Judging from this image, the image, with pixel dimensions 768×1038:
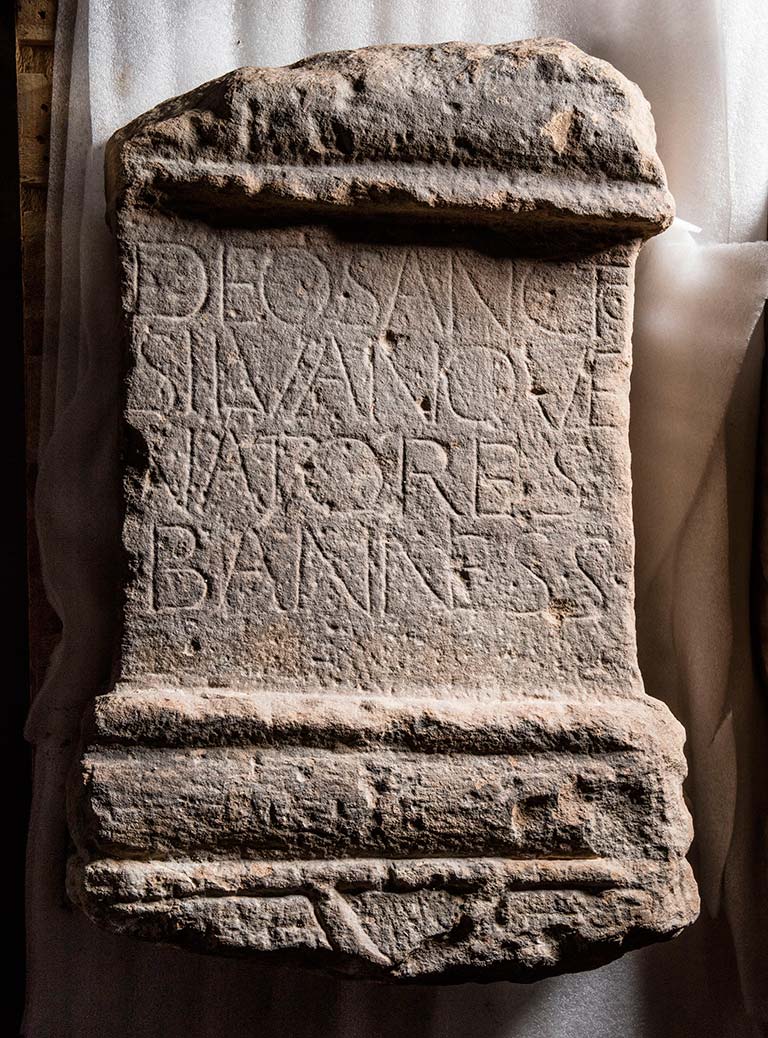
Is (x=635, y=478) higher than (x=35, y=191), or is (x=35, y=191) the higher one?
(x=35, y=191)

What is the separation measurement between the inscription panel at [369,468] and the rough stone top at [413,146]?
95 millimetres

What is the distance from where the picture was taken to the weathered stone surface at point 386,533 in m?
1.88

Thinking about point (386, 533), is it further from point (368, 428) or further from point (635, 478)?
point (635, 478)

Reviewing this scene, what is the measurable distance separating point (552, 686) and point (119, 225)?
119 cm

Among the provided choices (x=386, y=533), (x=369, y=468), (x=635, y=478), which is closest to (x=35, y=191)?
(x=369, y=468)

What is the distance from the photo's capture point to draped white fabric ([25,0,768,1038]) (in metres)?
2.27

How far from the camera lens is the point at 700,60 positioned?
2.37m

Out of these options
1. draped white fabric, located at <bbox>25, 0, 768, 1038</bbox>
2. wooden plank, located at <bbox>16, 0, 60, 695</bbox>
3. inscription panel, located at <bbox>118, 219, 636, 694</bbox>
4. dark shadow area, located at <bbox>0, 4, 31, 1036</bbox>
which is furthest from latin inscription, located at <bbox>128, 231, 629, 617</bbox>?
dark shadow area, located at <bbox>0, 4, 31, 1036</bbox>

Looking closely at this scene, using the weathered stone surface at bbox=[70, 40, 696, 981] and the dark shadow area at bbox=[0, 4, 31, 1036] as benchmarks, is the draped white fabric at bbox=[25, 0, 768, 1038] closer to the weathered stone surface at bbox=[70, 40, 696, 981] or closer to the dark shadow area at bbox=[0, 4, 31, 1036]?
the weathered stone surface at bbox=[70, 40, 696, 981]

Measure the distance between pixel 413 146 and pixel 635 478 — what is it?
927 mm

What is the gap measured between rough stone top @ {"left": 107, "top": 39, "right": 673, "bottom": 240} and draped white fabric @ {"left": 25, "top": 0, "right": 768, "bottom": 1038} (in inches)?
14.7

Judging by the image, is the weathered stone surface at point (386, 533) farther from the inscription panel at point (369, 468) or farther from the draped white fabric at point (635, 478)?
the draped white fabric at point (635, 478)

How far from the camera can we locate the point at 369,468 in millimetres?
1995

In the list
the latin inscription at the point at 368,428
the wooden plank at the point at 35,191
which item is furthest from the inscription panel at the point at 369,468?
the wooden plank at the point at 35,191
